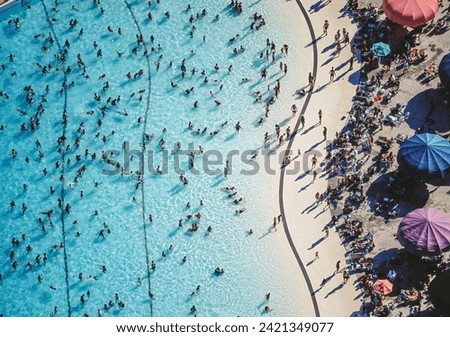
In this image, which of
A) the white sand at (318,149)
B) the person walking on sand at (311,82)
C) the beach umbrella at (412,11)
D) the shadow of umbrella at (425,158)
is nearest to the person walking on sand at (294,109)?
the white sand at (318,149)

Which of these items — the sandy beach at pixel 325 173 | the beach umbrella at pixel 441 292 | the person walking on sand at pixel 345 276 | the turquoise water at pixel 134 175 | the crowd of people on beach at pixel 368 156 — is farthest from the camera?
the turquoise water at pixel 134 175

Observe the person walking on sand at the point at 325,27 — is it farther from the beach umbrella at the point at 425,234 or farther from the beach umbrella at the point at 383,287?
the beach umbrella at the point at 383,287

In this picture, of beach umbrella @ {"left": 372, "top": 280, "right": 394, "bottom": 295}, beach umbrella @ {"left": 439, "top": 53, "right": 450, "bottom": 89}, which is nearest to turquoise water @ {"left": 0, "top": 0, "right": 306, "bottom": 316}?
beach umbrella @ {"left": 372, "top": 280, "right": 394, "bottom": 295}

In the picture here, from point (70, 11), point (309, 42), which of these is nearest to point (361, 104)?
point (309, 42)

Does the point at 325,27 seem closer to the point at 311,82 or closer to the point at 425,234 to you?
the point at 311,82

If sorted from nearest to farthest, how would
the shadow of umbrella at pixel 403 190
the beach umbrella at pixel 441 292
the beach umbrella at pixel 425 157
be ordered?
the beach umbrella at pixel 441 292 < the beach umbrella at pixel 425 157 < the shadow of umbrella at pixel 403 190

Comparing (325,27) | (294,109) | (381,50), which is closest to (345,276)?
(294,109)
